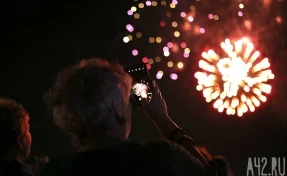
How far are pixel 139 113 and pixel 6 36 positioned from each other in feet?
4.49

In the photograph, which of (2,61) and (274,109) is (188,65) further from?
(2,61)

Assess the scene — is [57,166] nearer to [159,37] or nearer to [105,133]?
[105,133]

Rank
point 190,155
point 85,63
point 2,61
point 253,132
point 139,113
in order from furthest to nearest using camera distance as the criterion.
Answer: point 253,132
point 139,113
point 2,61
point 85,63
point 190,155

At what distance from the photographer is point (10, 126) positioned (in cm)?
170

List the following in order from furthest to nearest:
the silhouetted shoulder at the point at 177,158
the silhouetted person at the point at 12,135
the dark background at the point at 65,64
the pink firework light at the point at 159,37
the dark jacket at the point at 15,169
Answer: the pink firework light at the point at 159,37 < the dark background at the point at 65,64 < the silhouetted person at the point at 12,135 < the dark jacket at the point at 15,169 < the silhouetted shoulder at the point at 177,158

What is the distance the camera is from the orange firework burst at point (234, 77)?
14.1 ft

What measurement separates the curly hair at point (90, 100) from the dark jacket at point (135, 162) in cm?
7

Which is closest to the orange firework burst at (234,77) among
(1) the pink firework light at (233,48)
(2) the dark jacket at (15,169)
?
(1) the pink firework light at (233,48)

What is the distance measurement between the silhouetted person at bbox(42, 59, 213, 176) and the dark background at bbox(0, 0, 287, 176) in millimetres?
2693

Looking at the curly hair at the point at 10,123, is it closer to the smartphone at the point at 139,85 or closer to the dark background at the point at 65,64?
the smartphone at the point at 139,85

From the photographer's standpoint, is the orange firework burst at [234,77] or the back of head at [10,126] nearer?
the back of head at [10,126]

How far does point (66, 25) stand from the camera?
13.7 feet

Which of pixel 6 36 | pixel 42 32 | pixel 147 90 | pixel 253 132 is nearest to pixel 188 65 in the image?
pixel 253 132

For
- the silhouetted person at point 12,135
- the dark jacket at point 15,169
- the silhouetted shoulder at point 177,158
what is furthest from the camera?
the silhouetted person at point 12,135
